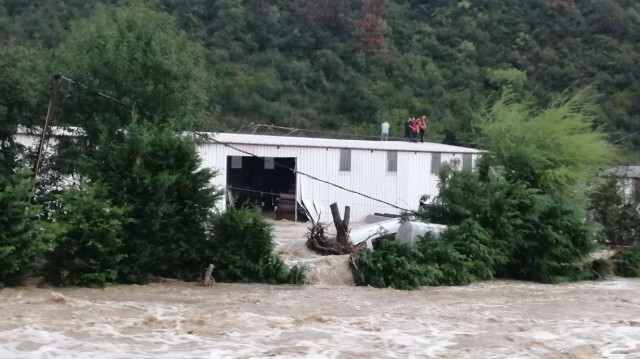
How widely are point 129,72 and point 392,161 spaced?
16.1 metres

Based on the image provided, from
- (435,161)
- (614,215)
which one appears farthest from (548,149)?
(435,161)

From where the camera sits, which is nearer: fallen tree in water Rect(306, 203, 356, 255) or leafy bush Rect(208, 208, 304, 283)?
leafy bush Rect(208, 208, 304, 283)

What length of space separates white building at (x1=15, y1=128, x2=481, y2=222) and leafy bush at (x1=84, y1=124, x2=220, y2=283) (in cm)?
1092

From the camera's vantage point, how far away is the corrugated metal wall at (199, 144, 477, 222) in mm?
31531

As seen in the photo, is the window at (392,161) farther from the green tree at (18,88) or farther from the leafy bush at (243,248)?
the green tree at (18,88)

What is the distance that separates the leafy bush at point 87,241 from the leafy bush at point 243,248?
2.28m

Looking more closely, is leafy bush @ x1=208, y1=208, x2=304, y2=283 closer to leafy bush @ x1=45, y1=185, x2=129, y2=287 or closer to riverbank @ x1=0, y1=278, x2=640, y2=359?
riverbank @ x1=0, y1=278, x2=640, y2=359

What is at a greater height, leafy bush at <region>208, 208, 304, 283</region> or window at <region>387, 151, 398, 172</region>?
window at <region>387, 151, 398, 172</region>

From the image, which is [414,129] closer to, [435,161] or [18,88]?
[435,161]

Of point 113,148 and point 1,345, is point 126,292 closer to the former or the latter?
point 113,148

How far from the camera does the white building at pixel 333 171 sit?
103ft

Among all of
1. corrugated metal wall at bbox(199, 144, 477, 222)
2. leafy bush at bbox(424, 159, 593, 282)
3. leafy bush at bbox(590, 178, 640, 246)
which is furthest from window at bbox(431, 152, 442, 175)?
leafy bush at bbox(424, 159, 593, 282)

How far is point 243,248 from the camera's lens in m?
19.4

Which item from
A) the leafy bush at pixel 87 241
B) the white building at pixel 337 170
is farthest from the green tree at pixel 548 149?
the leafy bush at pixel 87 241
